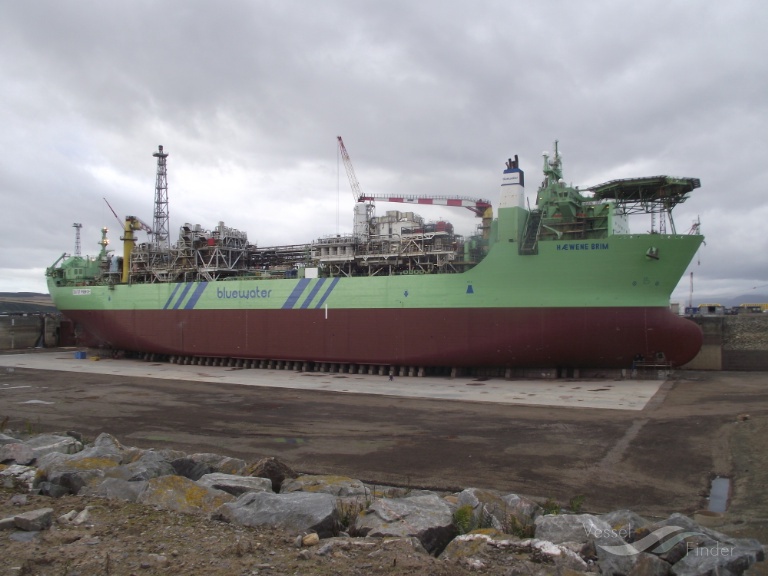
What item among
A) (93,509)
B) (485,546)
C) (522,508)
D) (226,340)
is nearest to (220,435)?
(93,509)

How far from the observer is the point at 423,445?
10758mm

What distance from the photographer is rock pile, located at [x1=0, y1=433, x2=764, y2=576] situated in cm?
420

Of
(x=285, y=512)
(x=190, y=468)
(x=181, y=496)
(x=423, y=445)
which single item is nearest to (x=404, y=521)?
(x=285, y=512)

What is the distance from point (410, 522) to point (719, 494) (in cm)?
571

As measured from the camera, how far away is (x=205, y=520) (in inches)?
191

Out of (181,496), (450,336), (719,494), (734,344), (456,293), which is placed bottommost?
(719,494)

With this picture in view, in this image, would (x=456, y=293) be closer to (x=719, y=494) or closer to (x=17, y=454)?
(x=719, y=494)

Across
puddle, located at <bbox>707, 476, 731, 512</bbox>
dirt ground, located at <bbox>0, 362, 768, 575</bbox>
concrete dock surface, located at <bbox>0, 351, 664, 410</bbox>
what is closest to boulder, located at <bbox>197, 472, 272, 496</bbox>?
dirt ground, located at <bbox>0, 362, 768, 575</bbox>

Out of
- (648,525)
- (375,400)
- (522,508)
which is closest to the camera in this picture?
(648,525)

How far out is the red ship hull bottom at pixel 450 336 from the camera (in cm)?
1956

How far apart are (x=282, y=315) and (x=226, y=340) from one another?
3963 mm

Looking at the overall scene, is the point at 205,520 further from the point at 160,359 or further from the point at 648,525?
the point at 160,359

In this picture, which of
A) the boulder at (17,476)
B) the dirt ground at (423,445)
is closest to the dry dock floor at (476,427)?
the dirt ground at (423,445)

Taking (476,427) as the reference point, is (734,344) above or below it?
above
